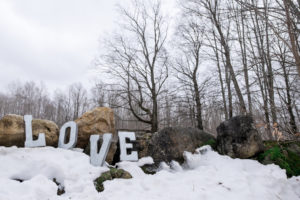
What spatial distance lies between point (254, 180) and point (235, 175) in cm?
42

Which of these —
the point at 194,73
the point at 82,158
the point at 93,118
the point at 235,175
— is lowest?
the point at 235,175

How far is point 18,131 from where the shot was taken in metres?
5.43

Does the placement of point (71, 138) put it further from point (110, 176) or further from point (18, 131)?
point (110, 176)

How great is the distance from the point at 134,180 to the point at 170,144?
5.99ft

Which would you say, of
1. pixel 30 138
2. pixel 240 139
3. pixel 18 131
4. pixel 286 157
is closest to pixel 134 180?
pixel 30 138

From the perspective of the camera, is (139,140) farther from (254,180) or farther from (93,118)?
(254,180)

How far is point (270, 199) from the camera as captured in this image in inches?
147

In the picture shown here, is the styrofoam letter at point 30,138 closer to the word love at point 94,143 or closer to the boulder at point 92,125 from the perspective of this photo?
the word love at point 94,143

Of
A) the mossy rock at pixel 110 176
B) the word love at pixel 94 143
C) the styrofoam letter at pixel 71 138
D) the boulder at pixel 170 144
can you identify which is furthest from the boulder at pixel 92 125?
the mossy rock at pixel 110 176

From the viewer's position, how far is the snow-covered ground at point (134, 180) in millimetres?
3701

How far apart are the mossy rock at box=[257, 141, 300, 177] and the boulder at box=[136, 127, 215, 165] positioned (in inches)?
62.9

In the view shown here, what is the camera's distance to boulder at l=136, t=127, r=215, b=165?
5.71m

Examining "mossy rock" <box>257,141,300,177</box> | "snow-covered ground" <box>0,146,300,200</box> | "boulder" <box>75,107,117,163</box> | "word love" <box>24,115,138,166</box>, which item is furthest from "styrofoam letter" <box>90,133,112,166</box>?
"mossy rock" <box>257,141,300,177</box>

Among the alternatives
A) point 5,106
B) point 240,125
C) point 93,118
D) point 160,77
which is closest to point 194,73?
point 160,77
